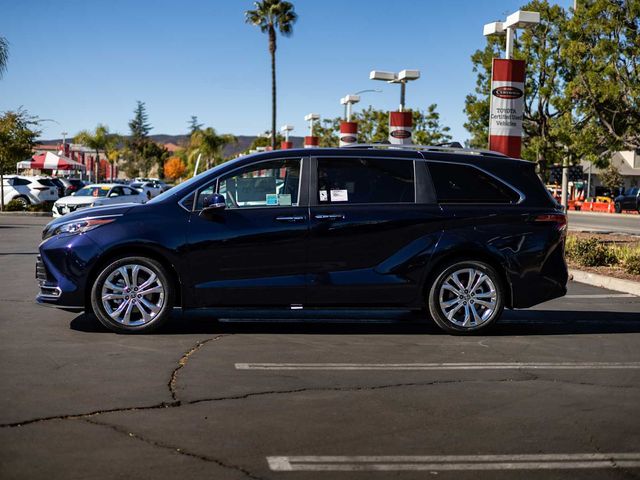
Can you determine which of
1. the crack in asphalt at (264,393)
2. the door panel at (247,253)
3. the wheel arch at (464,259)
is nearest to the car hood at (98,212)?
the door panel at (247,253)

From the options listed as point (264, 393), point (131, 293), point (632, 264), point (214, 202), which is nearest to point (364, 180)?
point (214, 202)

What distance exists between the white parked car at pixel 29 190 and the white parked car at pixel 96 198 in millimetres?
6033

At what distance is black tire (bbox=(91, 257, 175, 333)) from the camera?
27.0 ft

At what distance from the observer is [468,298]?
8.64 meters

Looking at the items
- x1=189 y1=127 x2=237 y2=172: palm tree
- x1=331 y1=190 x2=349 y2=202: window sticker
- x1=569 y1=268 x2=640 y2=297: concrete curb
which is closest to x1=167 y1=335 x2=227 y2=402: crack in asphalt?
x1=331 y1=190 x2=349 y2=202: window sticker

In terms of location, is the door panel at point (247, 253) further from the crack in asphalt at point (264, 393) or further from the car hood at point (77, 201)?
the car hood at point (77, 201)

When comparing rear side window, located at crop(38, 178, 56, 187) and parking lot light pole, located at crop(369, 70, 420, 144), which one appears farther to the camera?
→ rear side window, located at crop(38, 178, 56, 187)

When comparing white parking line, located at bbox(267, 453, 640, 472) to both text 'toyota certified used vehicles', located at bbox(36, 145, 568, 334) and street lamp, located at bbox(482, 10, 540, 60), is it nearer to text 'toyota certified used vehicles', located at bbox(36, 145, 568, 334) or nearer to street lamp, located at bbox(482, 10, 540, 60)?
text 'toyota certified used vehicles', located at bbox(36, 145, 568, 334)

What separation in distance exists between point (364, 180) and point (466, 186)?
3.55 feet

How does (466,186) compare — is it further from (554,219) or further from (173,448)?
(173,448)

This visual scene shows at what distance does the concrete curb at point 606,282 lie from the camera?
12.4m

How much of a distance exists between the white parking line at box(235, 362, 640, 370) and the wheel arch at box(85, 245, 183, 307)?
5.48 ft

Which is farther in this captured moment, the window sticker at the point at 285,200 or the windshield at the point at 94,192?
the windshield at the point at 94,192

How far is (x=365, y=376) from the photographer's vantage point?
664 cm
